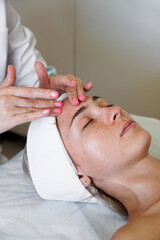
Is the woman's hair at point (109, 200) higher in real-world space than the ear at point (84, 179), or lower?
→ lower

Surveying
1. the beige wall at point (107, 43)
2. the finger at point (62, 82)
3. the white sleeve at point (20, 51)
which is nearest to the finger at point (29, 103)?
the finger at point (62, 82)

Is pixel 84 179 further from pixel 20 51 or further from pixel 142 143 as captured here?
pixel 20 51

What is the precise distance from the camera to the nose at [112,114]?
1159mm

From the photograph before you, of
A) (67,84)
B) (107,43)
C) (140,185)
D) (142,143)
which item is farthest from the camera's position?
(107,43)

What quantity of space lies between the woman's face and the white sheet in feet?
0.68

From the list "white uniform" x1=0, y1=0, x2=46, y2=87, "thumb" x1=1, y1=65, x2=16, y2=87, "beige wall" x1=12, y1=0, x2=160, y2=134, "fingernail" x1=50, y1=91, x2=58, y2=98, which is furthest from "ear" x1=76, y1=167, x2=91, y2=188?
"beige wall" x1=12, y1=0, x2=160, y2=134

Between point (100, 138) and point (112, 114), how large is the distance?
0.12 m

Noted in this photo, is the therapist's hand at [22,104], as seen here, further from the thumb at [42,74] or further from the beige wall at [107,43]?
the beige wall at [107,43]

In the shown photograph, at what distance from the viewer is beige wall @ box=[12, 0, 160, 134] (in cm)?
263

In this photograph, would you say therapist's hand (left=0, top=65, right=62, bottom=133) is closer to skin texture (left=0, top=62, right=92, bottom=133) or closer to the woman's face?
skin texture (left=0, top=62, right=92, bottom=133)

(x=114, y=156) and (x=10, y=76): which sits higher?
(x=10, y=76)

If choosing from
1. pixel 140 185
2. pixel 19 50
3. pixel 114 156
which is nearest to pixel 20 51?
pixel 19 50

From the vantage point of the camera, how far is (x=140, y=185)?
3.93ft

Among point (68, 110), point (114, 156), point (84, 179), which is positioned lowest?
point (84, 179)
